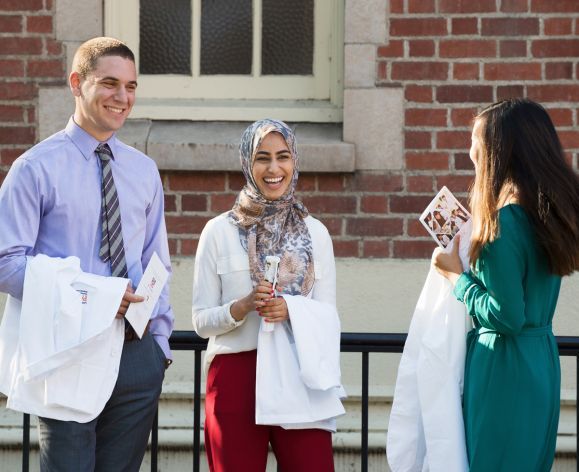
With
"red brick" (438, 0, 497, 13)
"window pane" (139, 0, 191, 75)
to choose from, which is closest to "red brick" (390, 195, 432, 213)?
"red brick" (438, 0, 497, 13)

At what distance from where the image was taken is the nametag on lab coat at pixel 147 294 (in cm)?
382

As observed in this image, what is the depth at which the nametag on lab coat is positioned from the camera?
3.82 metres

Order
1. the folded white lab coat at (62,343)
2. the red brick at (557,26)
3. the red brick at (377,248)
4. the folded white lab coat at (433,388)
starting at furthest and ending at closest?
the red brick at (377,248) → the red brick at (557,26) → the folded white lab coat at (433,388) → the folded white lab coat at (62,343)

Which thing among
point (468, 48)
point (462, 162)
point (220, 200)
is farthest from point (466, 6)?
point (220, 200)

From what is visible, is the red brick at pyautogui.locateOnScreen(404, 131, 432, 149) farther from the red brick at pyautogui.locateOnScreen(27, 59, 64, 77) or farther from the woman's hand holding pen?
the woman's hand holding pen

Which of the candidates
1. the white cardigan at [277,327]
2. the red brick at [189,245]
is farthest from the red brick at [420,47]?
the white cardigan at [277,327]

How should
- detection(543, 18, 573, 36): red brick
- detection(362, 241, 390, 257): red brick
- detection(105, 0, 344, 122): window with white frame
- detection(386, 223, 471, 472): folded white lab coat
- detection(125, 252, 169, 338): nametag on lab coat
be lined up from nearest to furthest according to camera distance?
detection(125, 252, 169, 338): nametag on lab coat
detection(386, 223, 471, 472): folded white lab coat
detection(543, 18, 573, 36): red brick
detection(362, 241, 390, 257): red brick
detection(105, 0, 344, 122): window with white frame

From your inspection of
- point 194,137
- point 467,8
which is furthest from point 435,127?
point 194,137

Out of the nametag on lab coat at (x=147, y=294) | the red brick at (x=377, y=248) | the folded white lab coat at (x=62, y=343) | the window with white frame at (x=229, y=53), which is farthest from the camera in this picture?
the window with white frame at (x=229, y=53)

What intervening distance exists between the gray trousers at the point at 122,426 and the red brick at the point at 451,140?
278 centimetres

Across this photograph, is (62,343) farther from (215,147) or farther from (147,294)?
(215,147)

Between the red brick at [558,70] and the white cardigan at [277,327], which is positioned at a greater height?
the red brick at [558,70]

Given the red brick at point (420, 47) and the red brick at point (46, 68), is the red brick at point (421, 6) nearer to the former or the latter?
the red brick at point (420, 47)

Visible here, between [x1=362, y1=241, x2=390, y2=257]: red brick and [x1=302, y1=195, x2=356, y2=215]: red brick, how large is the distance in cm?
19
